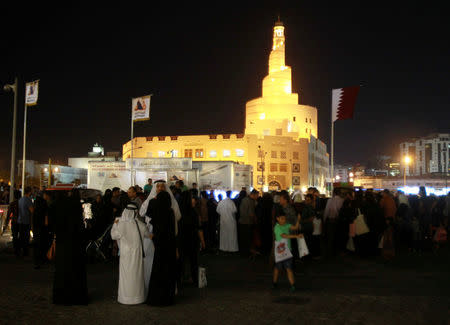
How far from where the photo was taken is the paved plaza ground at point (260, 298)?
6047mm

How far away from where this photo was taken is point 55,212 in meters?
6.98

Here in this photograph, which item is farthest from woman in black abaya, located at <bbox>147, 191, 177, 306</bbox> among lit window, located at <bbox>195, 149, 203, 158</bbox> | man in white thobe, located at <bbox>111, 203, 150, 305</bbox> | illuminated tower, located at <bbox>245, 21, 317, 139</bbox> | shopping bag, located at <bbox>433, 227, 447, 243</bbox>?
illuminated tower, located at <bbox>245, 21, 317, 139</bbox>

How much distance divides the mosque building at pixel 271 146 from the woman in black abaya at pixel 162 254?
52.7 metres

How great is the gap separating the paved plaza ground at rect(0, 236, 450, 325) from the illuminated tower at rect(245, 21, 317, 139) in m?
65.1

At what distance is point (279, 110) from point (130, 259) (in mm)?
73975

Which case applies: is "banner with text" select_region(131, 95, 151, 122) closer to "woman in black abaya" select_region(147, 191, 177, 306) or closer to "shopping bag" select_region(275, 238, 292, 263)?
"shopping bag" select_region(275, 238, 292, 263)

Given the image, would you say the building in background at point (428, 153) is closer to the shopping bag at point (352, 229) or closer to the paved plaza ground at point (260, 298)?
the shopping bag at point (352, 229)

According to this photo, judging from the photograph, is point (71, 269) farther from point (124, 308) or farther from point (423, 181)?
point (423, 181)

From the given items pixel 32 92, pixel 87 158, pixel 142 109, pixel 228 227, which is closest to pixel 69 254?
pixel 228 227

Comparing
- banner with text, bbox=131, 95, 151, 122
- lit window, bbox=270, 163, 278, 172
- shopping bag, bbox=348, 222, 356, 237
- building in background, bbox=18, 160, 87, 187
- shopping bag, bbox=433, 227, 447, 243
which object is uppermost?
banner with text, bbox=131, 95, 151, 122

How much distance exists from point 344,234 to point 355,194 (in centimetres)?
117

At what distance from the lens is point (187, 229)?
8625 mm

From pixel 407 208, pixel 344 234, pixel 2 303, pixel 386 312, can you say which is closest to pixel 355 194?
pixel 344 234

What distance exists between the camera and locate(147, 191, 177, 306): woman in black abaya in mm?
6715
